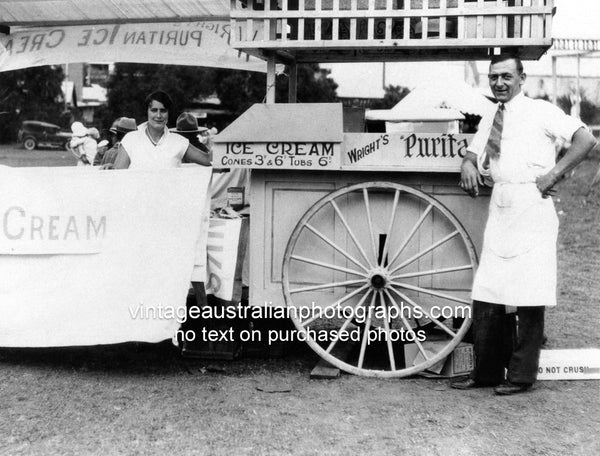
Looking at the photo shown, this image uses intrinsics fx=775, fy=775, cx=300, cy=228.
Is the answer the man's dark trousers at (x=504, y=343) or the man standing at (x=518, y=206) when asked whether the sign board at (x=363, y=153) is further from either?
the man's dark trousers at (x=504, y=343)

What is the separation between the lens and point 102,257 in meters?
4.59

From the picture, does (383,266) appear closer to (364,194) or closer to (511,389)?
(364,194)

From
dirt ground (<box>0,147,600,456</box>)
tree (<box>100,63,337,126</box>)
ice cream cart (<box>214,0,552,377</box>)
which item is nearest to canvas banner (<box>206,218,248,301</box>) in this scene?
ice cream cart (<box>214,0,552,377</box>)

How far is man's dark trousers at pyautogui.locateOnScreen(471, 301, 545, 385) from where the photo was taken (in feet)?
14.0

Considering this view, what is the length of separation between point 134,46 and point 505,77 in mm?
3572

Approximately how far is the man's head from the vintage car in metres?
37.4

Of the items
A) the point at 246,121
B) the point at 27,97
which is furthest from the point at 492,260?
the point at 27,97

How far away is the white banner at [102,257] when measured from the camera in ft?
15.0

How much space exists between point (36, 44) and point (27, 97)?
38719mm

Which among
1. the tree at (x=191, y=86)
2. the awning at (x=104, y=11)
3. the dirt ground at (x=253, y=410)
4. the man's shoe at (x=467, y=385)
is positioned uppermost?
the tree at (x=191, y=86)

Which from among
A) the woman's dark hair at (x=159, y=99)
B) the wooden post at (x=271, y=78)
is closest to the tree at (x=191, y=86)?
the woman's dark hair at (x=159, y=99)

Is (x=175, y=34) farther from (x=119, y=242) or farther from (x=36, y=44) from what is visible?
(x=119, y=242)

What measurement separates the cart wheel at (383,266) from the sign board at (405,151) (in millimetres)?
133

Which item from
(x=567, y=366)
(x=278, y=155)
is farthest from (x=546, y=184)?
(x=278, y=155)
